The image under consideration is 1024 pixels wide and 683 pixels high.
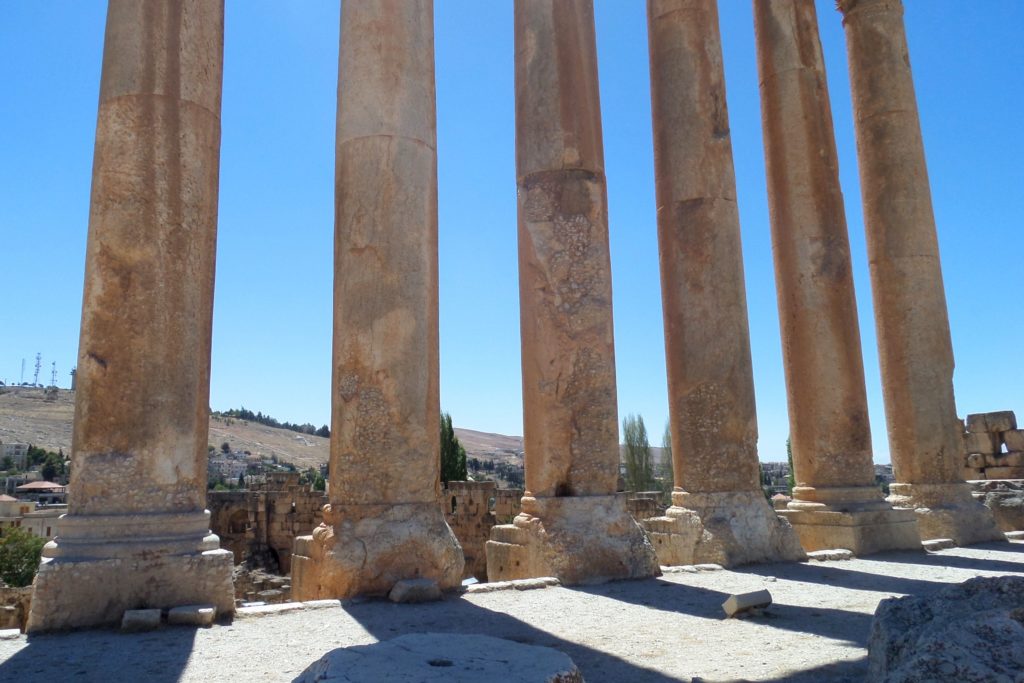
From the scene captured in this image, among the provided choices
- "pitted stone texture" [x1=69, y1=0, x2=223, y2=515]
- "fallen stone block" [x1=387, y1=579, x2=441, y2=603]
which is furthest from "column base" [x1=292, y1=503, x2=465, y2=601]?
"pitted stone texture" [x1=69, y1=0, x2=223, y2=515]

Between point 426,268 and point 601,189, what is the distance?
311cm

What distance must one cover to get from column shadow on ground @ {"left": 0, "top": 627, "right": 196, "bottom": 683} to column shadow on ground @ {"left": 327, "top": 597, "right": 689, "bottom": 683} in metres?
1.58

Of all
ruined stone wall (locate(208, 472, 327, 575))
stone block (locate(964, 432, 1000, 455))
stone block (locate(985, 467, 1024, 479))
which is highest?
stone block (locate(964, 432, 1000, 455))

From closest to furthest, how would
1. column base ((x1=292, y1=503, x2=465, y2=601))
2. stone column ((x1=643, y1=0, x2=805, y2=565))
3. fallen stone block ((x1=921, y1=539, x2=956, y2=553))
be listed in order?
column base ((x1=292, y1=503, x2=465, y2=601)) < stone column ((x1=643, y1=0, x2=805, y2=565)) < fallen stone block ((x1=921, y1=539, x2=956, y2=553))

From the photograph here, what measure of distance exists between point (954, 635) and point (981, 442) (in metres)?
18.6

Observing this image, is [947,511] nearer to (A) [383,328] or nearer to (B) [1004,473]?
(B) [1004,473]

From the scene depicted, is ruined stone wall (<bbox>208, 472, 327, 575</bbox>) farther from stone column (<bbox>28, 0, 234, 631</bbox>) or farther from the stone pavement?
the stone pavement

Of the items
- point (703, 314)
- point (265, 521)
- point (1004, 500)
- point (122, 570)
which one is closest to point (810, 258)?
point (703, 314)

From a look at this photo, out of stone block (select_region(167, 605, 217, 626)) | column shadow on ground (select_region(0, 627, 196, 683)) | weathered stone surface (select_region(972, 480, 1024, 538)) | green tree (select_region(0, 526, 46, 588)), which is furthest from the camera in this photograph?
green tree (select_region(0, 526, 46, 588))

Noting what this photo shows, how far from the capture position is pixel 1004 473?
18.6m

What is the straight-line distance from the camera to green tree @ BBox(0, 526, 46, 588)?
3691cm

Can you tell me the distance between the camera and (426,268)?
9.45m

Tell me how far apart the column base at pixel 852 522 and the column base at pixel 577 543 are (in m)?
4.22

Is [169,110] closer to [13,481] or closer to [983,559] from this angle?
[983,559]
